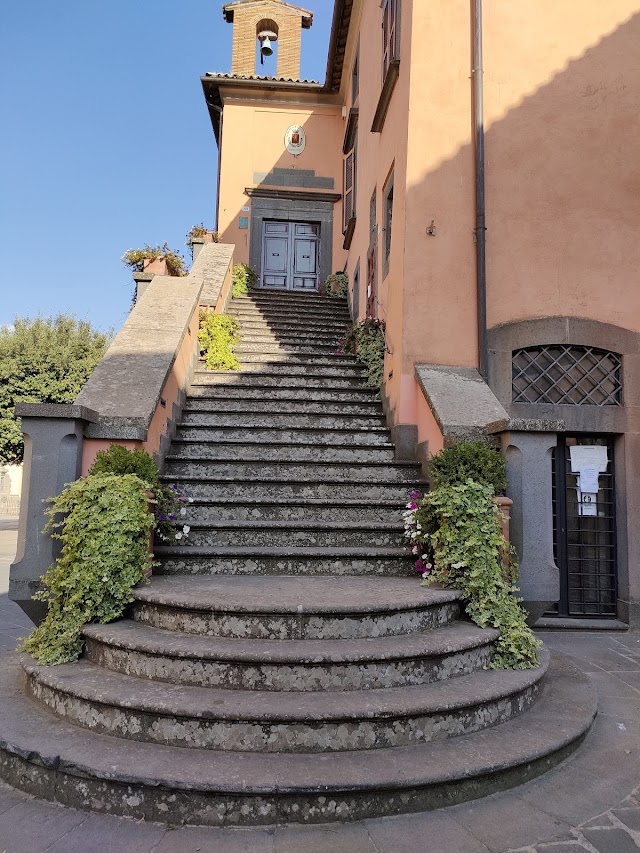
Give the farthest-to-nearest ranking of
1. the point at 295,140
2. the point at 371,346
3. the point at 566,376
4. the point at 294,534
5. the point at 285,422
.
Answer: the point at 295,140, the point at 371,346, the point at 566,376, the point at 285,422, the point at 294,534

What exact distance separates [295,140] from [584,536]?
→ 11.7m

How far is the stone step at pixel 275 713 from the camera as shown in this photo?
2.66 metres

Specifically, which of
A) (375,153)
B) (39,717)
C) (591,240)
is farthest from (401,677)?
(375,153)

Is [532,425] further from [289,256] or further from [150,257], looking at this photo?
[289,256]

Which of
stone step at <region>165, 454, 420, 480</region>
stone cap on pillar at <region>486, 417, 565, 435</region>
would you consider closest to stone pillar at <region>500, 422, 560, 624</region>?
stone cap on pillar at <region>486, 417, 565, 435</region>

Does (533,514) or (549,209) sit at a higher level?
(549,209)

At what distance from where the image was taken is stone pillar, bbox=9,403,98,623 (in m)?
3.66

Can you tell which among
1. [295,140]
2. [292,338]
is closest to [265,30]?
[295,140]

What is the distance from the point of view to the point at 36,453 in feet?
12.3

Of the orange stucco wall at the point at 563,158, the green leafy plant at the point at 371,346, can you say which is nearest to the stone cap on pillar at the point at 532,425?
the orange stucco wall at the point at 563,158

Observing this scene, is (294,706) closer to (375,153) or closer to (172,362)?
(172,362)

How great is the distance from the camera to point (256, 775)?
243 cm

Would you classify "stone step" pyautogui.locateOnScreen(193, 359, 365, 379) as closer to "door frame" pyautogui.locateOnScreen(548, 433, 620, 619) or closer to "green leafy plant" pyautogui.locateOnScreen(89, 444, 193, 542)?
"door frame" pyautogui.locateOnScreen(548, 433, 620, 619)

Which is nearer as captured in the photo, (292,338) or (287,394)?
(287,394)
